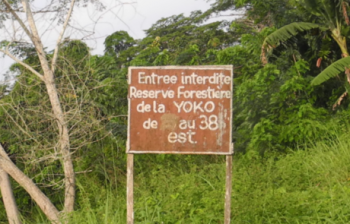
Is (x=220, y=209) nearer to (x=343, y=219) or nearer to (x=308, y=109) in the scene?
(x=343, y=219)

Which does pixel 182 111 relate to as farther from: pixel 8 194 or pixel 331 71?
pixel 8 194

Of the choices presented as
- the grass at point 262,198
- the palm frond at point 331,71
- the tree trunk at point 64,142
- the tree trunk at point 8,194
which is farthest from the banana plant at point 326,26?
the tree trunk at point 8,194

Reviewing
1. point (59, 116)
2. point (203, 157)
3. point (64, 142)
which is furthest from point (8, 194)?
point (203, 157)

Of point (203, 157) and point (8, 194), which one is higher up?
point (203, 157)

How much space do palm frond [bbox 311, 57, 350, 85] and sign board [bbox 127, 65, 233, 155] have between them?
6101mm

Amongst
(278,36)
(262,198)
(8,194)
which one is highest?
(278,36)

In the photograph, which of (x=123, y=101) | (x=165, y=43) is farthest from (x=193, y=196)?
(x=165, y=43)

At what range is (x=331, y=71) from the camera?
1088 centimetres

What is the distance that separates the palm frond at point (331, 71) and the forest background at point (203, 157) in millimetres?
22

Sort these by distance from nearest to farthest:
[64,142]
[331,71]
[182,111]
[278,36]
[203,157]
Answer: [182,111], [64,142], [203,157], [331,71], [278,36]

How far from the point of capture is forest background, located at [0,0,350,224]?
19.5 ft

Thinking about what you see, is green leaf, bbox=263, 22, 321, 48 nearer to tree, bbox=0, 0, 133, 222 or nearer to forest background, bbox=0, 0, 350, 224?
forest background, bbox=0, 0, 350, 224

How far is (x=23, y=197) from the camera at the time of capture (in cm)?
1250

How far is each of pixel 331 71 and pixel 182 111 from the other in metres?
6.70
